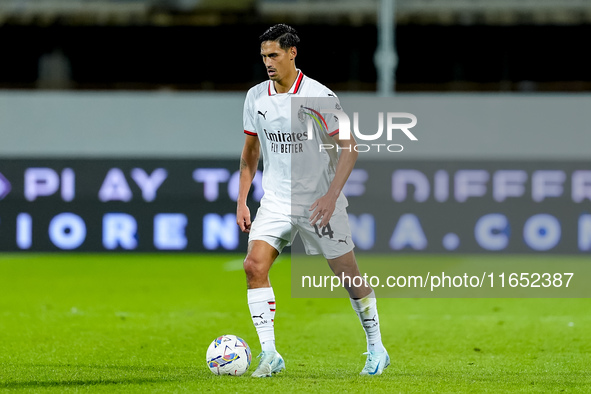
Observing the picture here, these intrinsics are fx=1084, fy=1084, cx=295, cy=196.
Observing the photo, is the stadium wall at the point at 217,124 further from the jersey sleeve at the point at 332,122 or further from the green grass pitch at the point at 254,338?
the jersey sleeve at the point at 332,122

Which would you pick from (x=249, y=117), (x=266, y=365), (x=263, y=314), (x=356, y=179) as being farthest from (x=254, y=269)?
(x=356, y=179)

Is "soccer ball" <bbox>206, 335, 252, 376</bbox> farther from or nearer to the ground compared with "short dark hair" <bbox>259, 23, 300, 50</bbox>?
nearer to the ground

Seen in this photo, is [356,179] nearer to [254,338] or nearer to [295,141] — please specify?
[254,338]

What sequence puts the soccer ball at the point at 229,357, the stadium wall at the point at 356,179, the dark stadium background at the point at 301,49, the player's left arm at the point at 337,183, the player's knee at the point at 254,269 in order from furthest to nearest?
the dark stadium background at the point at 301,49
the stadium wall at the point at 356,179
the soccer ball at the point at 229,357
the player's knee at the point at 254,269
the player's left arm at the point at 337,183

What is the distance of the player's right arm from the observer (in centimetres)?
647

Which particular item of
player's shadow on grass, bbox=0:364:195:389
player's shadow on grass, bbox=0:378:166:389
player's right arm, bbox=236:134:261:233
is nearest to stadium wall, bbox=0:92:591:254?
player's shadow on grass, bbox=0:364:195:389

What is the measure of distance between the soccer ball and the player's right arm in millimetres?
673

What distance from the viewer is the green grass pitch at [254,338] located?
6.37 m

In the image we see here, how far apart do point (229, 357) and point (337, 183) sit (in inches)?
48.3

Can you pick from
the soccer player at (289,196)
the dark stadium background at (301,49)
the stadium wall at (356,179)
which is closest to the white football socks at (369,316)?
Result: the soccer player at (289,196)

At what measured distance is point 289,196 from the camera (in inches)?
251

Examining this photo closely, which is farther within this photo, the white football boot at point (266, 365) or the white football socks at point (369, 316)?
the white football socks at point (369, 316)

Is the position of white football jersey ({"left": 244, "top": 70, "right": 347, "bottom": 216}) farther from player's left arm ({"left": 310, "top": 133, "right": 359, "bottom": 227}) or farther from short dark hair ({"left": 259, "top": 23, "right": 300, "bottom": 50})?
short dark hair ({"left": 259, "top": 23, "right": 300, "bottom": 50})

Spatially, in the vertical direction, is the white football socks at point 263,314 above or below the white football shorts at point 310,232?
below
